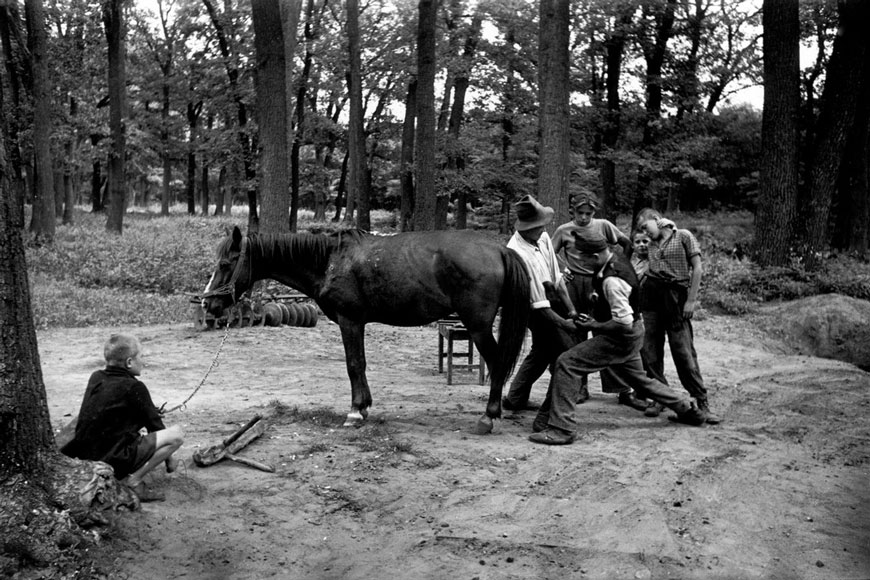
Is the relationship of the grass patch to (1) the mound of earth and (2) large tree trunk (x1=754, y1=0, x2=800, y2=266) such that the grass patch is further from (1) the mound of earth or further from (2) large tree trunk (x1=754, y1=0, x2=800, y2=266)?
(1) the mound of earth

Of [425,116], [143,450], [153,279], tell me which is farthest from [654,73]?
[143,450]

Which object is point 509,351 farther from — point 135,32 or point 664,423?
point 135,32

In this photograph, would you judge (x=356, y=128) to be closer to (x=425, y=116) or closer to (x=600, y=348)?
(x=425, y=116)

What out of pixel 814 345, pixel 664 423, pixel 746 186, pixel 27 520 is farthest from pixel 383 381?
pixel 746 186

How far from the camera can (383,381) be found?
987cm

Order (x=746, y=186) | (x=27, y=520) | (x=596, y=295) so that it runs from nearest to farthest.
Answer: (x=27, y=520) < (x=596, y=295) < (x=746, y=186)

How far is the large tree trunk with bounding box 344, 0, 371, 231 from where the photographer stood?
22.3 meters

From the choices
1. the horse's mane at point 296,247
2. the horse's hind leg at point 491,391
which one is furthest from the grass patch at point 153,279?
the horse's hind leg at point 491,391

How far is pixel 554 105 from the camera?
42.3ft

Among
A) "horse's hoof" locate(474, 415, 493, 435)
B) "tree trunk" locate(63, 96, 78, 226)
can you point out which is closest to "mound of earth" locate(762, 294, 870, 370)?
"horse's hoof" locate(474, 415, 493, 435)

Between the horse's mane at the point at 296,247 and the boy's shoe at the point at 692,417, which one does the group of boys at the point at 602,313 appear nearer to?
the boy's shoe at the point at 692,417

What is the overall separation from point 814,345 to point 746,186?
84.8 ft

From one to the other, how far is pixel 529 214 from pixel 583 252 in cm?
79

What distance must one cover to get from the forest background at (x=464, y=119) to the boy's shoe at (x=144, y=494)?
9071 millimetres
